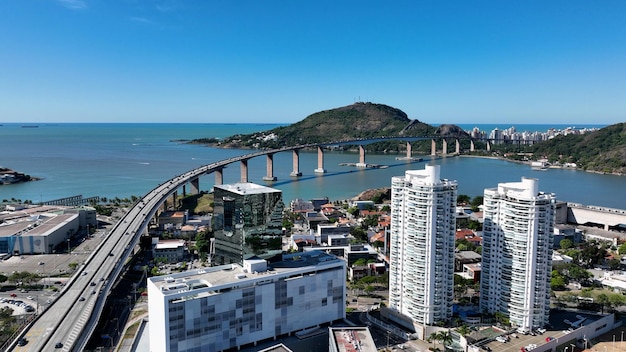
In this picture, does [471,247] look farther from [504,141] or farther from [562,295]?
[504,141]

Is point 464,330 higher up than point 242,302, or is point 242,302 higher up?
point 242,302

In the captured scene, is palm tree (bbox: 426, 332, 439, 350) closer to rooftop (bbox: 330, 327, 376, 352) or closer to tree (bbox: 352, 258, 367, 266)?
rooftop (bbox: 330, 327, 376, 352)

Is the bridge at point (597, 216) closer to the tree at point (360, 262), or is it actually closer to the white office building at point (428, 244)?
the tree at point (360, 262)

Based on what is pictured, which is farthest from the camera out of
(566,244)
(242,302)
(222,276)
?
(566,244)

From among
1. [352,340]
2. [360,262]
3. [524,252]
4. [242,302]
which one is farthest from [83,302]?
[524,252]

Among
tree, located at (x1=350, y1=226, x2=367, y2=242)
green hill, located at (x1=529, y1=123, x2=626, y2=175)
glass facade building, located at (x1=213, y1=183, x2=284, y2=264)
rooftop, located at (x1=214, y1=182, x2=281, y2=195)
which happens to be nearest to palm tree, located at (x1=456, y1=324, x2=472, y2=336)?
glass facade building, located at (x1=213, y1=183, x2=284, y2=264)

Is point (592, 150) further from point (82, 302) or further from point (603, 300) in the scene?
point (82, 302)
